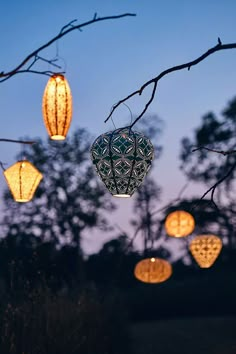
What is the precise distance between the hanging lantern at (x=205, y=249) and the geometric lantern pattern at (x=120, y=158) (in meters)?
6.32

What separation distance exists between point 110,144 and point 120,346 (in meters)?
6.31

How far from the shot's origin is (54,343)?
7527 millimetres

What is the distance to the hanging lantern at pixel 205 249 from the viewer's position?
10.2m

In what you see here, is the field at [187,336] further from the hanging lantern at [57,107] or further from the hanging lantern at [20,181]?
the hanging lantern at [57,107]

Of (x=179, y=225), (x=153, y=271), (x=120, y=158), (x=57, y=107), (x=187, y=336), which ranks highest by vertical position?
(x=57, y=107)

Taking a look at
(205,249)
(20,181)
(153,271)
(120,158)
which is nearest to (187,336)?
(153,271)

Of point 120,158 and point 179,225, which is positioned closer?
point 120,158

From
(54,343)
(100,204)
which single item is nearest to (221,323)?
(100,204)

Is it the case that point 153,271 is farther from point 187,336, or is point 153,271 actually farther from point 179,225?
point 179,225

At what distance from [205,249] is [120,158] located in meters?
6.46

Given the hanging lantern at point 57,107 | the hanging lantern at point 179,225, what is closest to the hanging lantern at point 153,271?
the hanging lantern at point 179,225

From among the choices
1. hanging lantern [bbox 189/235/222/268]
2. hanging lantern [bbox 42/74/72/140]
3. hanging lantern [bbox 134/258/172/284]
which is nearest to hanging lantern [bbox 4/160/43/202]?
hanging lantern [bbox 42/74/72/140]

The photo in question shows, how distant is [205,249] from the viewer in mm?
10156

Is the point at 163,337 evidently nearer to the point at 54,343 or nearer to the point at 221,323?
the point at 221,323
